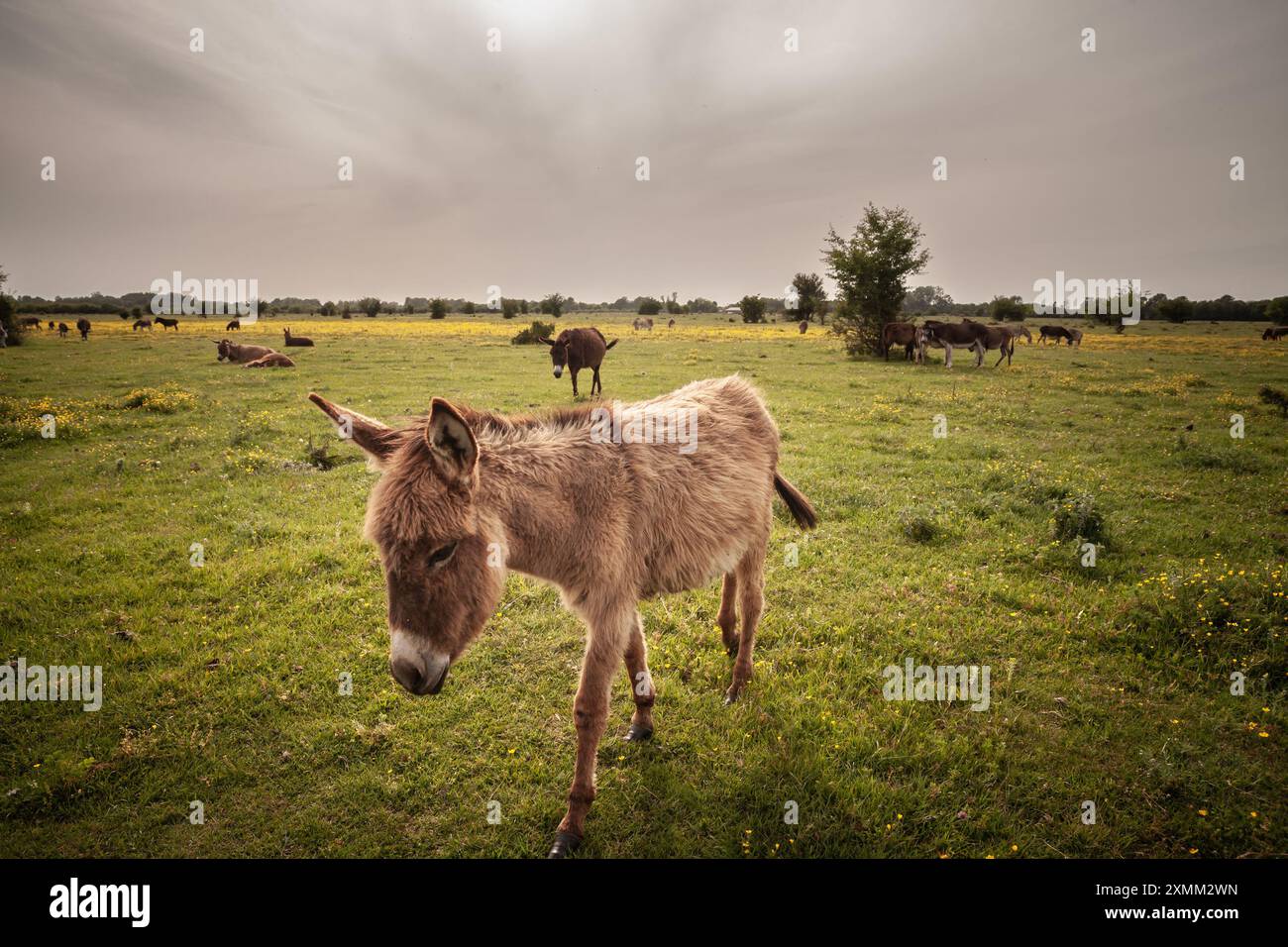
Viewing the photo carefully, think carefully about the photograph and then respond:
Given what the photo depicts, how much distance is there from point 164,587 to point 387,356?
1114 inches

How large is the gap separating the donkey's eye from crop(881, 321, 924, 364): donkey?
34731 mm

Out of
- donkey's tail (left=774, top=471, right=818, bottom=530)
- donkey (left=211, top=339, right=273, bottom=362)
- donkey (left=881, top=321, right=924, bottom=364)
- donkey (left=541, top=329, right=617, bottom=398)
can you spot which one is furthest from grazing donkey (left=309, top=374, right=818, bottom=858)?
donkey (left=211, top=339, right=273, bottom=362)

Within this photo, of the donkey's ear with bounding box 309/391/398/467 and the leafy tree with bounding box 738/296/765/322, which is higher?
the leafy tree with bounding box 738/296/765/322

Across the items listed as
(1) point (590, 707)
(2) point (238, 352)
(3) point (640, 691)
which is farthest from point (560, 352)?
(2) point (238, 352)

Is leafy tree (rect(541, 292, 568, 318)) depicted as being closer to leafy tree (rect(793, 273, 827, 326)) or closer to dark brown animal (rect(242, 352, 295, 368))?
leafy tree (rect(793, 273, 827, 326))

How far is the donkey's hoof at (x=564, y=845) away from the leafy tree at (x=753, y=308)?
273 feet

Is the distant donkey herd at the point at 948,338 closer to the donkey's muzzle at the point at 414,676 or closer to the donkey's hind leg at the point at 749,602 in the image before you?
the donkey's hind leg at the point at 749,602

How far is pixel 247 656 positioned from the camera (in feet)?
17.3

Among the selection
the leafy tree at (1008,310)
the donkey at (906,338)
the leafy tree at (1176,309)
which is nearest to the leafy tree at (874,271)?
the donkey at (906,338)

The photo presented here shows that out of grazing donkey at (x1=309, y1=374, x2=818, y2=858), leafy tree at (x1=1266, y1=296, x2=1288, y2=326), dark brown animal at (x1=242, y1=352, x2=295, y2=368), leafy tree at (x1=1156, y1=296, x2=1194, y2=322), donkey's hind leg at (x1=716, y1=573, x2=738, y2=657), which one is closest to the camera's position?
grazing donkey at (x1=309, y1=374, x2=818, y2=858)

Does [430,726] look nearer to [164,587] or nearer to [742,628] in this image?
[742,628]

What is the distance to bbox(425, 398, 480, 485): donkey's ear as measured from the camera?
8.68ft

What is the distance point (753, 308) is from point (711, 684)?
81547 mm

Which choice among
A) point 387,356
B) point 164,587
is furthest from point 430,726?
point 387,356
